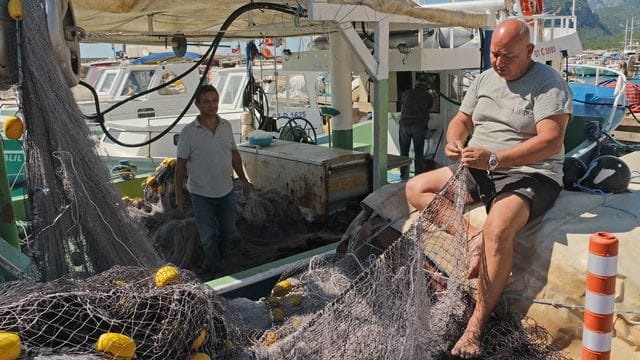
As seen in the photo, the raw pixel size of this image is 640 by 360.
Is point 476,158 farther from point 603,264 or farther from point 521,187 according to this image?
point 603,264

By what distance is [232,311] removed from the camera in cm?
337

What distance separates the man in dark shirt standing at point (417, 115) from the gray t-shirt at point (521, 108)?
17.1 ft

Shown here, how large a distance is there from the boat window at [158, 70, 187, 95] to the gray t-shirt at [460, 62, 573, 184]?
11356 millimetres

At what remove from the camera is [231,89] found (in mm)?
14898

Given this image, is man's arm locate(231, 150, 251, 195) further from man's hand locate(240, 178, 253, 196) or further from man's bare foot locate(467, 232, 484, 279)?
man's bare foot locate(467, 232, 484, 279)

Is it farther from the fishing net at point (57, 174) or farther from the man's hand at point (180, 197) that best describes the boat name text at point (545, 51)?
the fishing net at point (57, 174)

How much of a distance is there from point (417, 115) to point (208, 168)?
15.7ft

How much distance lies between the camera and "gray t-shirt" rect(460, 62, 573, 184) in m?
3.52

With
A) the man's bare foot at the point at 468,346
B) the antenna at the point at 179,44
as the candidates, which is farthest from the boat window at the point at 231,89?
the man's bare foot at the point at 468,346

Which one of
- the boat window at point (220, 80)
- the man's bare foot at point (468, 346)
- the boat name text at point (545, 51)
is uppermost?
the boat name text at point (545, 51)

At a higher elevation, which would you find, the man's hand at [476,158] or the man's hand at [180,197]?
the man's hand at [476,158]

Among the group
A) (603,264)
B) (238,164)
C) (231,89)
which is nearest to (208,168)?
(238,164)

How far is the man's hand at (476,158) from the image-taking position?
11.4ft

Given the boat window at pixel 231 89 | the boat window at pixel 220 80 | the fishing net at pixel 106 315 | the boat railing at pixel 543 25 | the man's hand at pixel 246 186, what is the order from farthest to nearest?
the boat window at pixel 220 80 → the boat window at pixel 231 89 → the boat railing at pixel 543 25 → the man's hand at pixel 246 186 → the fishing net at pixel 106 315
